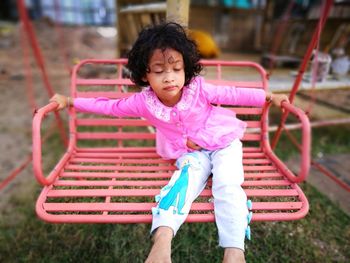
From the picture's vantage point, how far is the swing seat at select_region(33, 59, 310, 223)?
4.77 ft

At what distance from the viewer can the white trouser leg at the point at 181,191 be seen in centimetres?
142

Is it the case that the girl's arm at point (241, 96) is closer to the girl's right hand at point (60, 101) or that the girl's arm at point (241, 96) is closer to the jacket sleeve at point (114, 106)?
the jacket sleeve at point (114, 106)

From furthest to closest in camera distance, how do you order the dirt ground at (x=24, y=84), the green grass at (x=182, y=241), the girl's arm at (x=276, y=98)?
the dirt ground at (x=24, y=84) → the green grass at (x=182, y=241) → the girl's arm at (x=276, y=98)

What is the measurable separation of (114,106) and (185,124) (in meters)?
0.40

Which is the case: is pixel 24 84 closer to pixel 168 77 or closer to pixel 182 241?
pixel 182 241

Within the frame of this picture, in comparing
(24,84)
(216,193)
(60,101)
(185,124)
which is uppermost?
(60,101)

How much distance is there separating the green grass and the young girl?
59cm

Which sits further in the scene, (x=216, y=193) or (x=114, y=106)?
(x=114, y=106)

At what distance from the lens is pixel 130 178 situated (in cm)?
176

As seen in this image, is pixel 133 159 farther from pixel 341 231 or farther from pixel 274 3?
pixel 274 3

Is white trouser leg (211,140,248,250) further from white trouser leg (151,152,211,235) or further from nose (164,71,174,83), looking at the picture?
nose (164,71,174,83)


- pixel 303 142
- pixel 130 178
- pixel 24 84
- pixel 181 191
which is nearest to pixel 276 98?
pixel 303 142

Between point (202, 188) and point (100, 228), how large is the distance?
95 cm

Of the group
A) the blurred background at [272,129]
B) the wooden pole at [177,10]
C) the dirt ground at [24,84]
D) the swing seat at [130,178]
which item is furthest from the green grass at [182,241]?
the wooden pole at [177,10]
